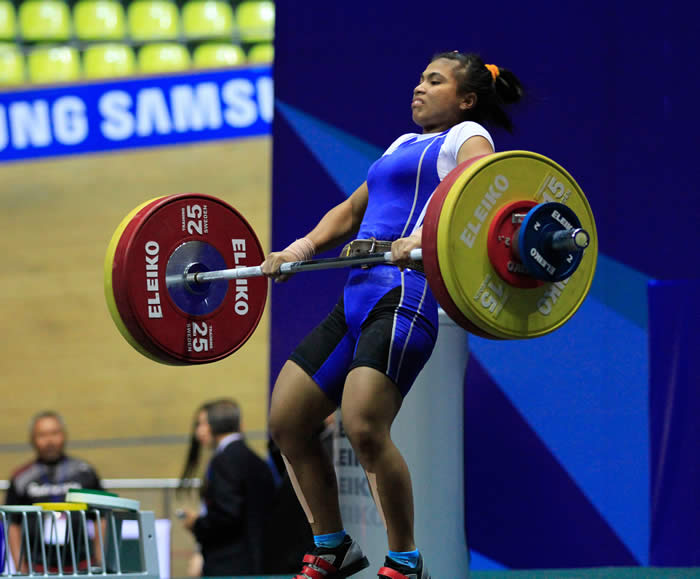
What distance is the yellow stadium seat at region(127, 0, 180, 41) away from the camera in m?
9.59

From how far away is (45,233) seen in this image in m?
8.47

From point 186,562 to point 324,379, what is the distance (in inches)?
140

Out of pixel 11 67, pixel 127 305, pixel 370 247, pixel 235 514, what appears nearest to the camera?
pixel 370 247

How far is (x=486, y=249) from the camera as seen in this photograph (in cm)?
225

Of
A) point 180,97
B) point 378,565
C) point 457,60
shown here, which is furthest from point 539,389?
point 180,97

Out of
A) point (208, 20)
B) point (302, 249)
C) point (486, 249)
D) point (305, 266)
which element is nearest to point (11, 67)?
point (208, 20)

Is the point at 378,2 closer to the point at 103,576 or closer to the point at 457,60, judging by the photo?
the point at 457,60

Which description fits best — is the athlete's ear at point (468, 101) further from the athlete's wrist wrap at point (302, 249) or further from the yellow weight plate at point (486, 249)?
the athlete's wrist wrap at point (302, 249)

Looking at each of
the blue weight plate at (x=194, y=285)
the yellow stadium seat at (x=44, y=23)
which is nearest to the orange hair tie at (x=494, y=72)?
the blue weight plate at (x=194, y=285)

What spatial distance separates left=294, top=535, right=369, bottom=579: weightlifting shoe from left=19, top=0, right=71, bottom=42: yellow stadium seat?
26.8ft

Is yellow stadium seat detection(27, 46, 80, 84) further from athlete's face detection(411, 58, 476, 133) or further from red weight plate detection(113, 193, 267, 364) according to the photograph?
athlete's face detection(411, 58, 476, 133)

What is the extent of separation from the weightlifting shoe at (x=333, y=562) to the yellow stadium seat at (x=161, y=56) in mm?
7201

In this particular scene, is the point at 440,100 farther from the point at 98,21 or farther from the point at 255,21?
the point at 98,21

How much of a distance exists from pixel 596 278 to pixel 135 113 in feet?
16.4
